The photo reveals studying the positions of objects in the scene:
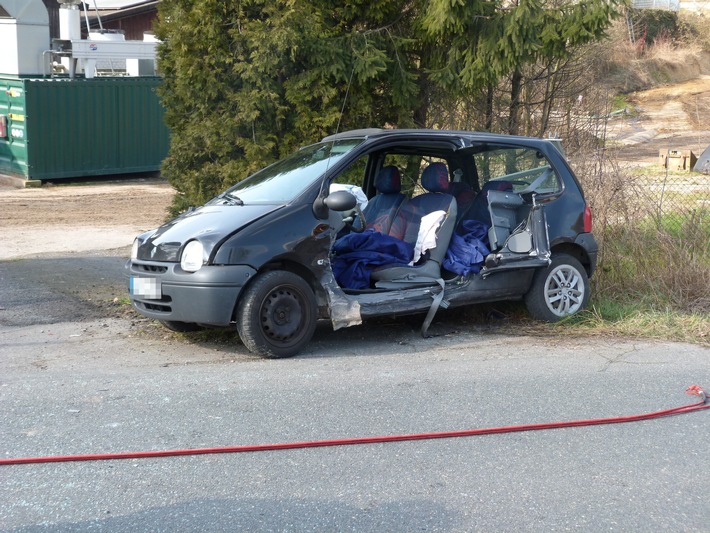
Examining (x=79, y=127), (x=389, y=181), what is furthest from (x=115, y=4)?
(x=389, y=181)

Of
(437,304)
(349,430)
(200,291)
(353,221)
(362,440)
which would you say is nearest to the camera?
(362,440)

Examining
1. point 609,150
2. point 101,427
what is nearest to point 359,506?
point 101,427

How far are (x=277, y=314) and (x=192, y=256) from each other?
0.80 m

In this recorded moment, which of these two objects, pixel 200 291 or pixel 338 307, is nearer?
pixel 200 291

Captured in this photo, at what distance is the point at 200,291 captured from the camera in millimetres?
6879

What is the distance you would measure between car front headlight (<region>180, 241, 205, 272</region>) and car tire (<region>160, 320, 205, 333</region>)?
2.87ft

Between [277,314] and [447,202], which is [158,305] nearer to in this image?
[277,314]

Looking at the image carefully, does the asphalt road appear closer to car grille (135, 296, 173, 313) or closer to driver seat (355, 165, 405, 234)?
car grille (135, 296, 173, 313)

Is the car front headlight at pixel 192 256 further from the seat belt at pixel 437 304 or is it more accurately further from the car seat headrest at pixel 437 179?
the car seat headrest at pixel 437 179

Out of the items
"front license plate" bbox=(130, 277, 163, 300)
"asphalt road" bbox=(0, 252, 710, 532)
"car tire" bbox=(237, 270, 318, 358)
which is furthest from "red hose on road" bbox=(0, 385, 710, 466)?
"front license plate" bbox=(130, 277, 163, 300)

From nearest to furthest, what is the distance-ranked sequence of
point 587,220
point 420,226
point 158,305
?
point 158,305 < point 420,226 < point 587,220

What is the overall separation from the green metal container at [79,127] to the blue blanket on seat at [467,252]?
13.2 metres

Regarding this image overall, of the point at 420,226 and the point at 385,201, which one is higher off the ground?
the point at 385,201

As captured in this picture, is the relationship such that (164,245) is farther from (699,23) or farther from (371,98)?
(699,23)
